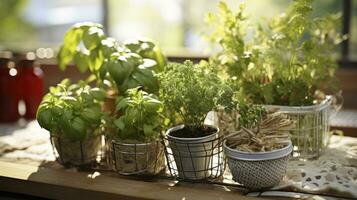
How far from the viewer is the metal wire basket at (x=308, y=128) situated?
1.07 meters

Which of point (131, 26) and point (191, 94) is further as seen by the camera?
point (131, 26)

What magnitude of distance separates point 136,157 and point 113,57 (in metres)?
0.24

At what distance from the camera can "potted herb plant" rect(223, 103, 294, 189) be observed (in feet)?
3.02

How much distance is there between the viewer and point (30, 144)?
1312 mm

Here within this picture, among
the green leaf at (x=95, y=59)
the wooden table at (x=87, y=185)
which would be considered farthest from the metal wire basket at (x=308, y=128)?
the green leaf at (x=95, y=59)

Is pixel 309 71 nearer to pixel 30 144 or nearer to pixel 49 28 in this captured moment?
pixel 30 144

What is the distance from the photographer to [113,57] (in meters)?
1.10

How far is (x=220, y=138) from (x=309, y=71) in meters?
0.28

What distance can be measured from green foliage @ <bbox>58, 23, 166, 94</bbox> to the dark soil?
0.14 m

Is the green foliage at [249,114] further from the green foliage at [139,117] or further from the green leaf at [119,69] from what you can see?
the green leaf at [119,69]

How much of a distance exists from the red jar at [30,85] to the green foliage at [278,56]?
650 millimetres

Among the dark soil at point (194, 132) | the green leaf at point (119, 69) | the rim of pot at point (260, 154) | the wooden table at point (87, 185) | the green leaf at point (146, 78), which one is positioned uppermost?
the green leaf at point (119, 69)

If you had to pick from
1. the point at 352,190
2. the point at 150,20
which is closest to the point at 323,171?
the point at 352,190

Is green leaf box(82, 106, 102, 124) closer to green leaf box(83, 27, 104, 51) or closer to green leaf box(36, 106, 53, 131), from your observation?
green leaf box(36, 106, 53, 131)
